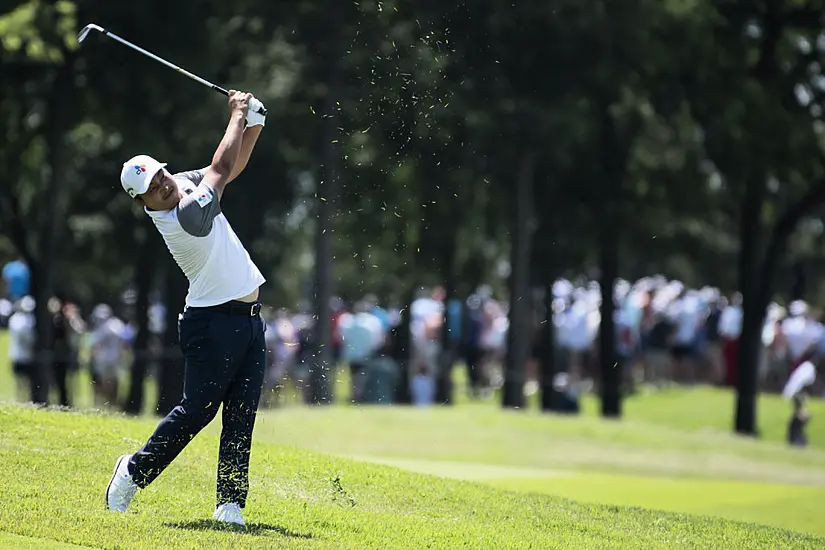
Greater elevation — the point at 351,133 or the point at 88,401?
the point at 351,133

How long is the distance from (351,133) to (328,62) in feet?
2.99

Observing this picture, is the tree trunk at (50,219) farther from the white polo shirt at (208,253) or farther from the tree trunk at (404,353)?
the white polo shirt at (208,253)

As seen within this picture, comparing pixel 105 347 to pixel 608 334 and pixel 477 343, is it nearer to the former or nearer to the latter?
pixel 608 334

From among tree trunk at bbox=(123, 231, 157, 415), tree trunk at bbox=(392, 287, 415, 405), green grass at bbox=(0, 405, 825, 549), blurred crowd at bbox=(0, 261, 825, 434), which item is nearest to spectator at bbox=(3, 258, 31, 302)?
blurred crowd at bbox=(0, 261, 825, 434)

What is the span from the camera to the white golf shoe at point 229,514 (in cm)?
779

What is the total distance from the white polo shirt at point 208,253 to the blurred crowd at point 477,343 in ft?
45.0

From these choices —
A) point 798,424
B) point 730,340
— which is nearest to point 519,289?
point 798,424

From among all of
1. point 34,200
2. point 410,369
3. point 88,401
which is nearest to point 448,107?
point 34,200

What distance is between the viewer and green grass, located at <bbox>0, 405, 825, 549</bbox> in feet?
24.3

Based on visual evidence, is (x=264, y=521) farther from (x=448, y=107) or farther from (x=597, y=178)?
(x=597, y=178)

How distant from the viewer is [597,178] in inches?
876

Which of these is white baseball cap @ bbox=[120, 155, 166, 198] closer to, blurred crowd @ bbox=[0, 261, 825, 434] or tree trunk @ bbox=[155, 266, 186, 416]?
tree trunk @ bbox=[155, 266, 186, 416]

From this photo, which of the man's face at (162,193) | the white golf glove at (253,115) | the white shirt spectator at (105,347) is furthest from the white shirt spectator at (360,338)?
the man's face at (162,193)

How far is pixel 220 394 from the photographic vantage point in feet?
25.5
